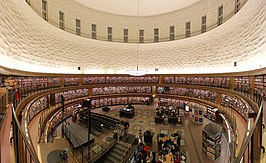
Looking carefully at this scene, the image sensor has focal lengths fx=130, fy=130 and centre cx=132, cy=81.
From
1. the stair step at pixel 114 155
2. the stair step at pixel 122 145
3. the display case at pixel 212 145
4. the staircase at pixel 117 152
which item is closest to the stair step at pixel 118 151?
the staircase at pixel 117 152

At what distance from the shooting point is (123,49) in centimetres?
1447

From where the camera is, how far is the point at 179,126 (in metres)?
10.3

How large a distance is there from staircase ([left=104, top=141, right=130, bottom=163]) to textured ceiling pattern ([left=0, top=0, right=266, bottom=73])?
6.24m

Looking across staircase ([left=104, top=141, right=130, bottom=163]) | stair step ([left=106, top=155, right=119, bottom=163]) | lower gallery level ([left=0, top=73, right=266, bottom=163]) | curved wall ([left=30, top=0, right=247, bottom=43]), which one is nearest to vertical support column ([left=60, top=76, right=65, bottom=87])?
lower gallery level ([left=0, top=73, right=266, bottom=163])

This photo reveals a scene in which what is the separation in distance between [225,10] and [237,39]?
11.5ft

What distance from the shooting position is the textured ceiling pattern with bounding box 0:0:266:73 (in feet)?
19.9

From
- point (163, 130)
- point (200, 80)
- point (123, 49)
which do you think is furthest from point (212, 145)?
point (123, 49)

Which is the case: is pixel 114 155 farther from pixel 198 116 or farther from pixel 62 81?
pixel 198 116

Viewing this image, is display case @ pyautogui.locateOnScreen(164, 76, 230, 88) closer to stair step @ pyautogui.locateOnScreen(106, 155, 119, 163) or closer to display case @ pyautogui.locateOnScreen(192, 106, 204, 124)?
display case @ pyautogui.locateOnScreen(192, 106, 204, 124)

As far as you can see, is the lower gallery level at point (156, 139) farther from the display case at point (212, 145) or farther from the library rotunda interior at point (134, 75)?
the display case at point (212, 145)

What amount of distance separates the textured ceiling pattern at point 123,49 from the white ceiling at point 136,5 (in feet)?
11.5

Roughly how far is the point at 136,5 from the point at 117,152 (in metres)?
12.9

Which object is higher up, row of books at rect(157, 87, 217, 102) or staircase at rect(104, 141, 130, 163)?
row of books at rect(157, 87, 217, 102)

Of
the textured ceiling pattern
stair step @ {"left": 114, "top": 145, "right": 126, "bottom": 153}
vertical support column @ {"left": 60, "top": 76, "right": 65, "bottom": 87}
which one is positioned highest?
the textured ceiling pattern
